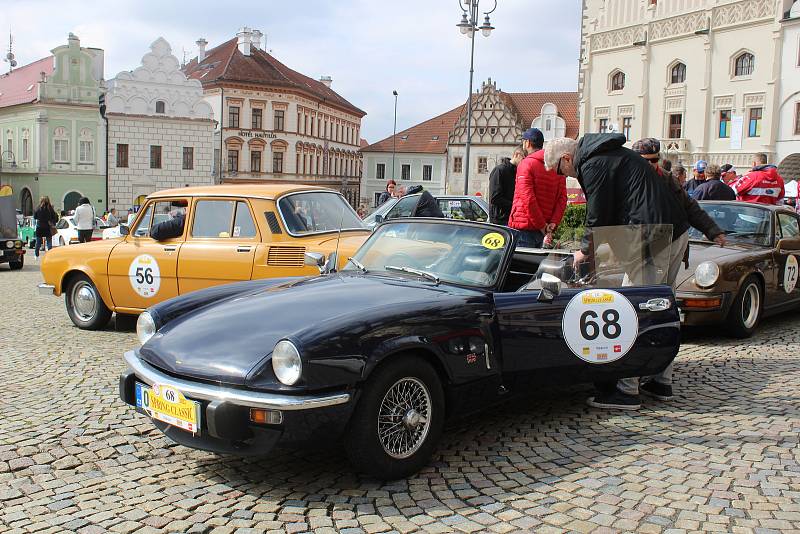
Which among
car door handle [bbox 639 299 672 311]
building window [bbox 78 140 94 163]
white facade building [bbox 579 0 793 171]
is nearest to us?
car door handle [bbox 639 299 672 311]

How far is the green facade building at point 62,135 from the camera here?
57344 mm

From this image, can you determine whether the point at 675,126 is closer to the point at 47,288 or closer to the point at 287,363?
the point at 47,288

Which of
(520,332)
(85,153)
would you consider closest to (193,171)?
(85,153)

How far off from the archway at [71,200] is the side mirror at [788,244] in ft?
184

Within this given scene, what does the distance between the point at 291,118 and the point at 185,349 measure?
69272 millimetres

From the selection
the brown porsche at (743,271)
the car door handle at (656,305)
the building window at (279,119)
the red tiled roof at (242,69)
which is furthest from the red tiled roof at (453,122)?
the car door handle at (656,305)

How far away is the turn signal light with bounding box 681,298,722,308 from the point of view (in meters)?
→ 8.09

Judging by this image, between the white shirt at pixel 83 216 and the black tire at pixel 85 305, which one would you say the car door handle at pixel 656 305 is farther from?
the white shirt at pixel 83 216

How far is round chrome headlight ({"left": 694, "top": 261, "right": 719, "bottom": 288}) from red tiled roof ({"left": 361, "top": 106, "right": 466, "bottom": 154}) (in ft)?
228

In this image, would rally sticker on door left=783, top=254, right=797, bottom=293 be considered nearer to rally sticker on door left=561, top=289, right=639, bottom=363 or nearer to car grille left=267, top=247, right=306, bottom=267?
rally sticker on door left=561, top=289, right=639, bottom=363

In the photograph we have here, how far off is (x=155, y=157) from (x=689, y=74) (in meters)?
38.6

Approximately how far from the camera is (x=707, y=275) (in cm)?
817

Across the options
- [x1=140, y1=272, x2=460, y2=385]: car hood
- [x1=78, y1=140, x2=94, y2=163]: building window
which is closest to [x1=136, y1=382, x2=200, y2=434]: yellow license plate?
[x1=140, y1=272, x2=460, y2=385]: car hood

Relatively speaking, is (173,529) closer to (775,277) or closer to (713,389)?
(713,389)
